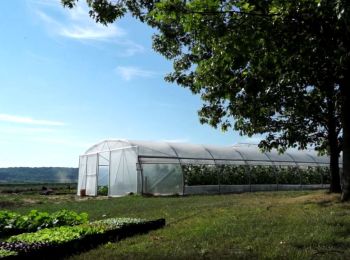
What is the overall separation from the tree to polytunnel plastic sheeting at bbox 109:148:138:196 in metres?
13.7

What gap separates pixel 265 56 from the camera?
39.2 ft

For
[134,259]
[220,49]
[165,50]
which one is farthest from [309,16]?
[165,50]

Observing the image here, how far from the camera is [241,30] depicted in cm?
1038

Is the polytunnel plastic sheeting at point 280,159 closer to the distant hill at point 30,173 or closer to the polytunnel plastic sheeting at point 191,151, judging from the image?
the polytunnel plastic sheeting at point 191,151

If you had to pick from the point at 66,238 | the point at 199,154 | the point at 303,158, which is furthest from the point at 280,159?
the point at 66,238

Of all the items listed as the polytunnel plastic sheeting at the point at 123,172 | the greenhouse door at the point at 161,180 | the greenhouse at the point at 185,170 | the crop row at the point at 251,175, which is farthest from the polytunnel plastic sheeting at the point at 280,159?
the polytunnel plastic sheeting at the point at 123,172

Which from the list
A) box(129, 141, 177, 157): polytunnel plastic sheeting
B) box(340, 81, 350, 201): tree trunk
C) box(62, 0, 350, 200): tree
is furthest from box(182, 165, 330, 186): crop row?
box(340, 81, 350, 201): tree trunk

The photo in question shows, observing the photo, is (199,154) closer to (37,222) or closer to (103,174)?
(103,174)

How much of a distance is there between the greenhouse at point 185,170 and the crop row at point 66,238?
20039mm

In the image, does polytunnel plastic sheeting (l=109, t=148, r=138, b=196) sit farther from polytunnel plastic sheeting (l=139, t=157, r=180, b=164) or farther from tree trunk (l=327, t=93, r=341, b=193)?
tree trunk (l=327, t=93, r=341, b=193)

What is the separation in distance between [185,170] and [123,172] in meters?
4.15

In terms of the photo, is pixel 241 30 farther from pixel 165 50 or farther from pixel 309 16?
pixel 165 50

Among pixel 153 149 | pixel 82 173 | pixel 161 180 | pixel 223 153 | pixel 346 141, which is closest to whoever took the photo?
pixel 346 141

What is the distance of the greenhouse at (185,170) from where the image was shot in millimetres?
31688
